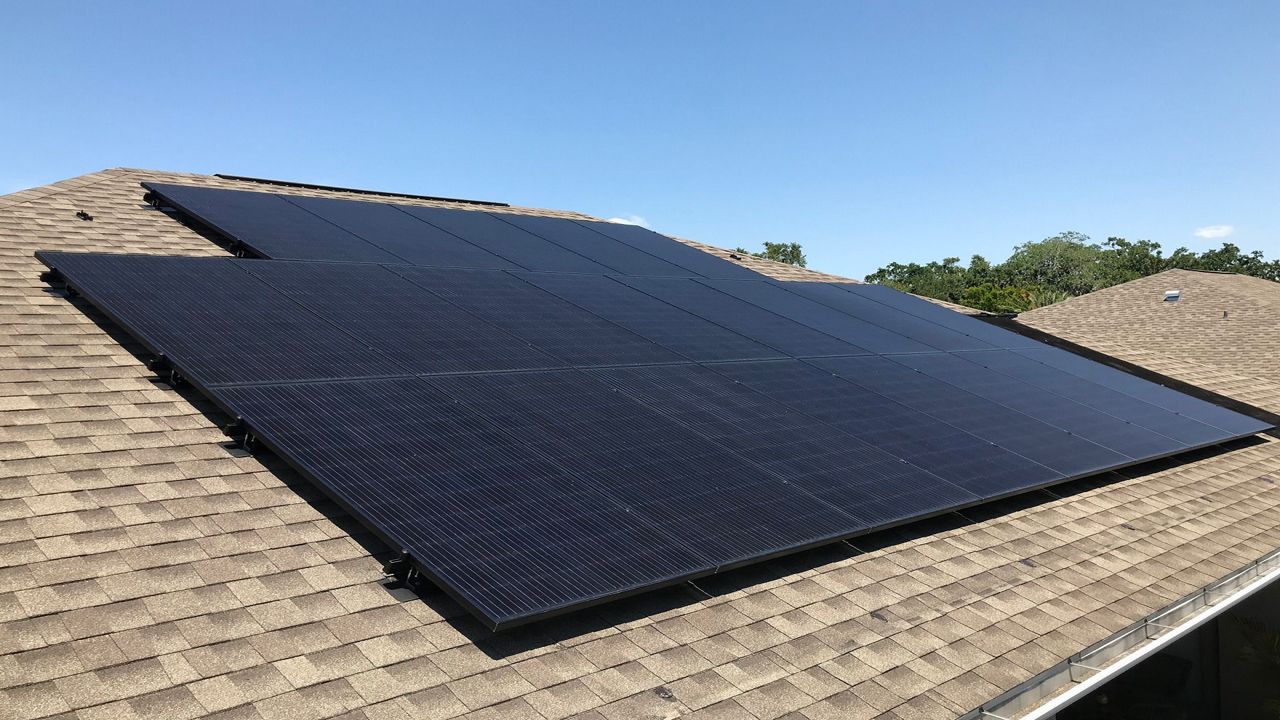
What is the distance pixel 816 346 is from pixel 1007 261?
366 ft

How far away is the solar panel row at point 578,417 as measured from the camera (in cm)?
692

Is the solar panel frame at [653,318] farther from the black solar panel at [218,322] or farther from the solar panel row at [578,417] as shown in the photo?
the black solar panel at [218,322]

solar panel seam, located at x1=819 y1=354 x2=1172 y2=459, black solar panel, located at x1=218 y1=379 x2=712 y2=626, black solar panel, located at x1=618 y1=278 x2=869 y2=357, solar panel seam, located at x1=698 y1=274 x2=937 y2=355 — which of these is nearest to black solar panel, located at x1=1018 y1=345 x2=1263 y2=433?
solar panel seam, located at x1=698 y1=274 x2=937 y2=355

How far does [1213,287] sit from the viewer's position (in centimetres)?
3522

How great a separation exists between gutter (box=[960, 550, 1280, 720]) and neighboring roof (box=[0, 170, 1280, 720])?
29 cm

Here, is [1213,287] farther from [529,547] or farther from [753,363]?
[529,547]

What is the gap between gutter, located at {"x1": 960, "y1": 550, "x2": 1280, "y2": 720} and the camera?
21.0ft

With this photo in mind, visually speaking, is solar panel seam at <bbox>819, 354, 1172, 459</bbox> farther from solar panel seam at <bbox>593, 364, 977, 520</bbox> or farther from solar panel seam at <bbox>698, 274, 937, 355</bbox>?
solar panel seam at <bbox>593, 364, 977, 520</bbox>

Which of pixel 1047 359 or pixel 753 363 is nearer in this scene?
pixel 753 363

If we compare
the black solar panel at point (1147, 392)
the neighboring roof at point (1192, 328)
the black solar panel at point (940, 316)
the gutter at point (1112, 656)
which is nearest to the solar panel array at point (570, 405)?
the black solar panel at point (1147, 392)

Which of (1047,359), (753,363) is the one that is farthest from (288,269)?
(1047,359)

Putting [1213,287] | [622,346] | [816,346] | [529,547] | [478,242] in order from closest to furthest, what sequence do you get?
[529,547], [622,346], [816,346], [478,242], [1213,287]

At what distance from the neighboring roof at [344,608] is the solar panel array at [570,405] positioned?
336 mm

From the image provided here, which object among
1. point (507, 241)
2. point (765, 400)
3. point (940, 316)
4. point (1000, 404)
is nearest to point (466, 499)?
point (765, 400)
